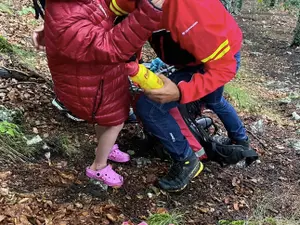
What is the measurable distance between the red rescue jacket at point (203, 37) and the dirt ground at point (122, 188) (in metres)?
0.90

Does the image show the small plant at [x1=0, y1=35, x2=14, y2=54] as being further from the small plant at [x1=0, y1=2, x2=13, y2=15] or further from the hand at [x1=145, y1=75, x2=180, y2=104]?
the hand at [x1=145, y1=75, x2=180, y2=104]

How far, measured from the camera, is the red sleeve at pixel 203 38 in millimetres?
2844

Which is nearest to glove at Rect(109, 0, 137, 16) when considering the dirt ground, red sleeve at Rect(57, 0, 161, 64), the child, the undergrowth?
the child

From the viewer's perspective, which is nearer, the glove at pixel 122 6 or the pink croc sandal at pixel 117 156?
the glove at pixel 122 6

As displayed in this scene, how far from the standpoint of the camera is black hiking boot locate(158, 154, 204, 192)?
344cm

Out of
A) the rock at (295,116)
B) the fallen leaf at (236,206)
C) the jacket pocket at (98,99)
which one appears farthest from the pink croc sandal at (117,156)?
the rock at (295,116)

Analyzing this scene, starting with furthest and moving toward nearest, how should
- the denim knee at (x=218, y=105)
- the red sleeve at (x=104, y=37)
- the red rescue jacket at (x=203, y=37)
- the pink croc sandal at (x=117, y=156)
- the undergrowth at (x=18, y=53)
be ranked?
the undergrowth at (x=18, y=53) → the denim knee at (x=218, y=105) → the pink croc sandal at (x=117, y=156) → the red rescue jacket at (x=203, y=37) → the red sleeve at (x=104, y=37)

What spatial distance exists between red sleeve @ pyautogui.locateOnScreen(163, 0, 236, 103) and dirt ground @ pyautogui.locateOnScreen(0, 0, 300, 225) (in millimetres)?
897

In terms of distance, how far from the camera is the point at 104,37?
256 centimetres

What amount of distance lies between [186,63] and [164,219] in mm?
1196

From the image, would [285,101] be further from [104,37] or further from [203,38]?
[104,37]

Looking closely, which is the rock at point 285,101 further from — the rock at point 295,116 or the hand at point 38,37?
the hand at point 38,37

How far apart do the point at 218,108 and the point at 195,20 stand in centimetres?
137

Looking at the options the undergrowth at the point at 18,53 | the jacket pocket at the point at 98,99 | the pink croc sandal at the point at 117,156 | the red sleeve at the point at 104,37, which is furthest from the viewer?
the undergrowth at the point at 18,53
